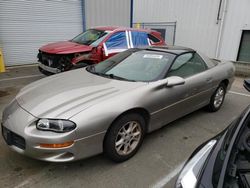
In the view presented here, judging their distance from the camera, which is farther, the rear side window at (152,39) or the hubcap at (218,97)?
the rear side window at (152,39)

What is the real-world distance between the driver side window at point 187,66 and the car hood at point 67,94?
2.48ft

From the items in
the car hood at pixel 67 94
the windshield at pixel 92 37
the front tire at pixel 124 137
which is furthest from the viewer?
the windshield at pixel 92 37

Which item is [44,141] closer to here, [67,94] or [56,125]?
[56,125]

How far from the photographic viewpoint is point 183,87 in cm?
318

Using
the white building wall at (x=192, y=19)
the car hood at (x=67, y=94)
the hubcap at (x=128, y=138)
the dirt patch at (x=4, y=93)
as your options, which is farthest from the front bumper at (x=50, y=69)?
the white building wall at (x=192, y=19)

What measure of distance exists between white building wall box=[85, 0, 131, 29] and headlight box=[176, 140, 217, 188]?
31.0 ft

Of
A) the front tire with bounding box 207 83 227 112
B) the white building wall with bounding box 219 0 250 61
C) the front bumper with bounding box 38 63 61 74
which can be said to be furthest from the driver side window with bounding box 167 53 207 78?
the white building wall with bounding box 219 0 250 61

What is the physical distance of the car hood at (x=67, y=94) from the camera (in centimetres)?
226

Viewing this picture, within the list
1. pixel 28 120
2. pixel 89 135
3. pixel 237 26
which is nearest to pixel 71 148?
pixel 89 135

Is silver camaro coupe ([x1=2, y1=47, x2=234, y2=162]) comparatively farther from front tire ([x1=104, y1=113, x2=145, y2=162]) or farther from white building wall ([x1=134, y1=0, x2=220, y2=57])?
white building wall ([x1=134, y1=0, x2=220, y2=57])

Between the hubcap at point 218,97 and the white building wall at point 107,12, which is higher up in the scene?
the white building wall at point 107,12

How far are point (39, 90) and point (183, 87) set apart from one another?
6.80 feet

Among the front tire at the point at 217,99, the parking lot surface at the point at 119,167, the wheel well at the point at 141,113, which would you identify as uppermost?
the wheel well at the point at 141,113

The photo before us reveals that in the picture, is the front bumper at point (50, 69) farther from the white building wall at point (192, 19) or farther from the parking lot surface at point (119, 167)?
→ the white building wall at point (192, 19)
